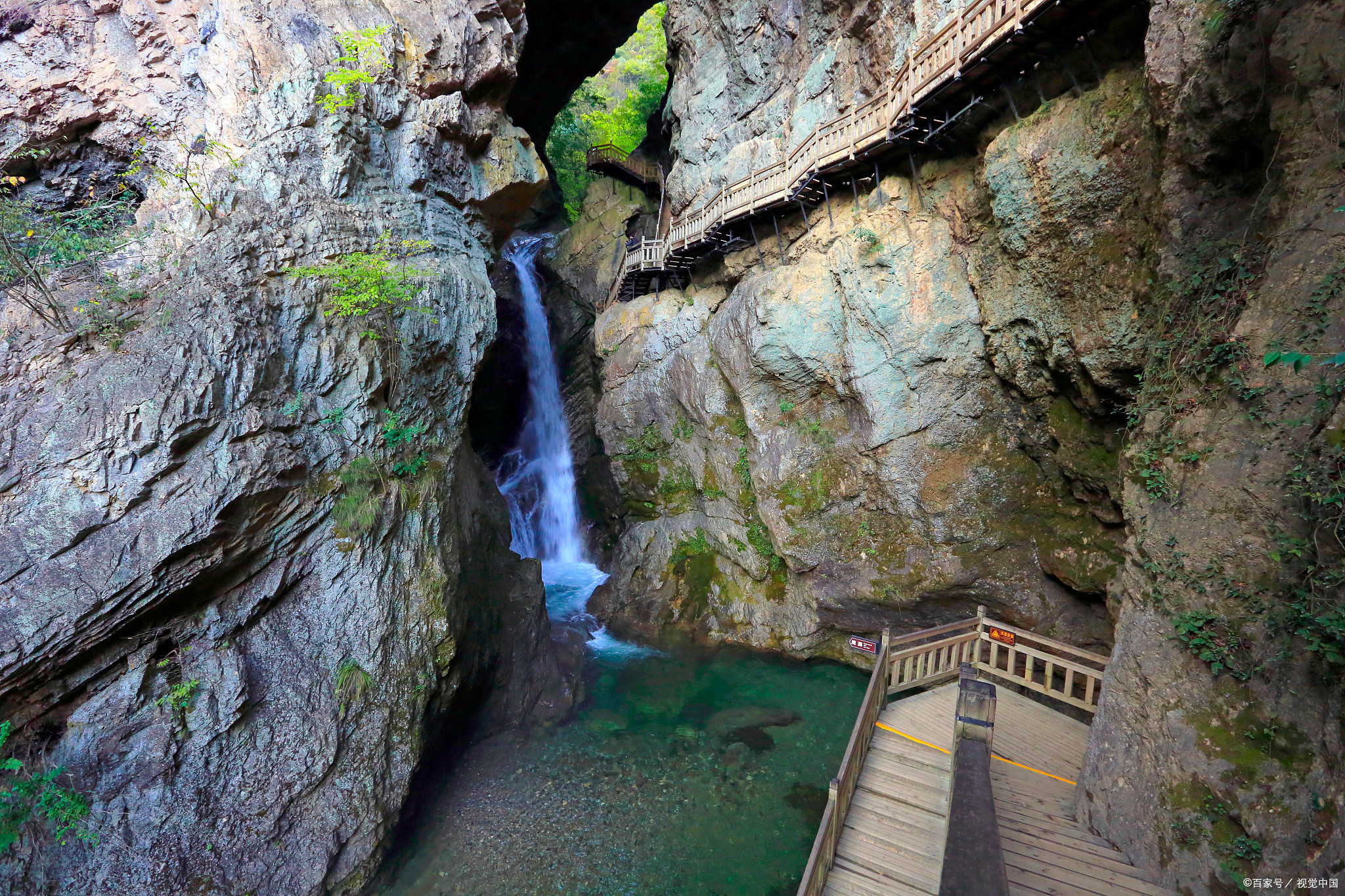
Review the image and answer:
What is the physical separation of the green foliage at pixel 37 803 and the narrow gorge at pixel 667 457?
54 millimetres

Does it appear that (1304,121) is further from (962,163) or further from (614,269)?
(614,269)

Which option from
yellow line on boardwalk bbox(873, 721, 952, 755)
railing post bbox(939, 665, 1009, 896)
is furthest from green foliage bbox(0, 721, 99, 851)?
yellow line on boardwalk bbox(873, 721, 952, 755)

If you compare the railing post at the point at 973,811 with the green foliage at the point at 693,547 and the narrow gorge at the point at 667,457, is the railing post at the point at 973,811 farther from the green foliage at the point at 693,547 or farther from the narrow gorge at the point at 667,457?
the green foliage at the point at 693,547

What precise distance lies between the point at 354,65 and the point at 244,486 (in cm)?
788

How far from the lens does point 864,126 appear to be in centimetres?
1169

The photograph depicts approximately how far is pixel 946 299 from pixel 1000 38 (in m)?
4.16

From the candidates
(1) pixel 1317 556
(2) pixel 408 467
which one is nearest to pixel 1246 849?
(1) pixel 1317 556

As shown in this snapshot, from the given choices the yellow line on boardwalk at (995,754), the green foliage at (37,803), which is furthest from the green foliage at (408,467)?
the yellow line on boardwalk at (995,754)

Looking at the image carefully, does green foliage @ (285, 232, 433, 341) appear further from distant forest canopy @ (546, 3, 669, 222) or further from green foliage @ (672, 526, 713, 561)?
distant forest canopy @ (546, 3, 669, 222)

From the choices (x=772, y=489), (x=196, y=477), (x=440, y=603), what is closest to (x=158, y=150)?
(x=196, y=477)

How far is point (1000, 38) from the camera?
8.59m

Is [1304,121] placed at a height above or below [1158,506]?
above

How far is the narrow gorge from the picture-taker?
16.5 ft

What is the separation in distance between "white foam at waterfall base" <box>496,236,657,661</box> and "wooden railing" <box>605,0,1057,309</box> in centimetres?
528
